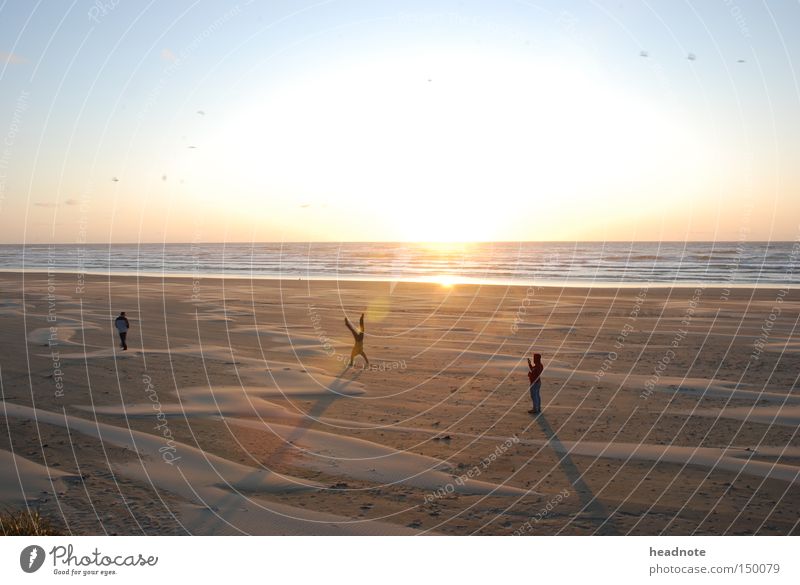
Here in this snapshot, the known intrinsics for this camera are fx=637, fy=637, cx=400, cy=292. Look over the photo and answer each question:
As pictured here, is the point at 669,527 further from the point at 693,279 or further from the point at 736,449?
the point at 693,279

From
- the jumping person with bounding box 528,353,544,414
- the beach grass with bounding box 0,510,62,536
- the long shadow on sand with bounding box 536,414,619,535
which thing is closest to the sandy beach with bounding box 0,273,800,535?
the long shadow on sand with bounding box 536,414,619,535

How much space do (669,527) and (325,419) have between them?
26.8ft

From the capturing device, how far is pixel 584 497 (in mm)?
10625

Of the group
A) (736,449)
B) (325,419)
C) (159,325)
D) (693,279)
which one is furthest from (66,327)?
(693,279)

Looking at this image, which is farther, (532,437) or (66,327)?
(66,327)

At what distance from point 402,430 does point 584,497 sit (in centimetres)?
487

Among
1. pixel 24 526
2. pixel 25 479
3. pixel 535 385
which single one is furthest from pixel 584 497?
pixel 25 479

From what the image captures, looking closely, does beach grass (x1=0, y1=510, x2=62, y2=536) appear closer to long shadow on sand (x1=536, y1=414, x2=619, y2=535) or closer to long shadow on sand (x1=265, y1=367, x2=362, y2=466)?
long shadow on sand (x1=265, y1=367, x2=362, y2=466)

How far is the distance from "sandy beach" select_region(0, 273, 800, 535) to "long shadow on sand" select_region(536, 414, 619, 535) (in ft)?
0.16

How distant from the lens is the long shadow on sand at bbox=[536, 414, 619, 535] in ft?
31.5

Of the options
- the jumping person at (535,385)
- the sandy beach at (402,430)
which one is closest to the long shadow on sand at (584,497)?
the sandy beach at (402,430)

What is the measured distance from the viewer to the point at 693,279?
65.4 m

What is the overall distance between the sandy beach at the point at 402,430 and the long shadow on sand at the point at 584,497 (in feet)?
0.16

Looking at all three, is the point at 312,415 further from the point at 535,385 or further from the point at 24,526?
the point at 24,526
